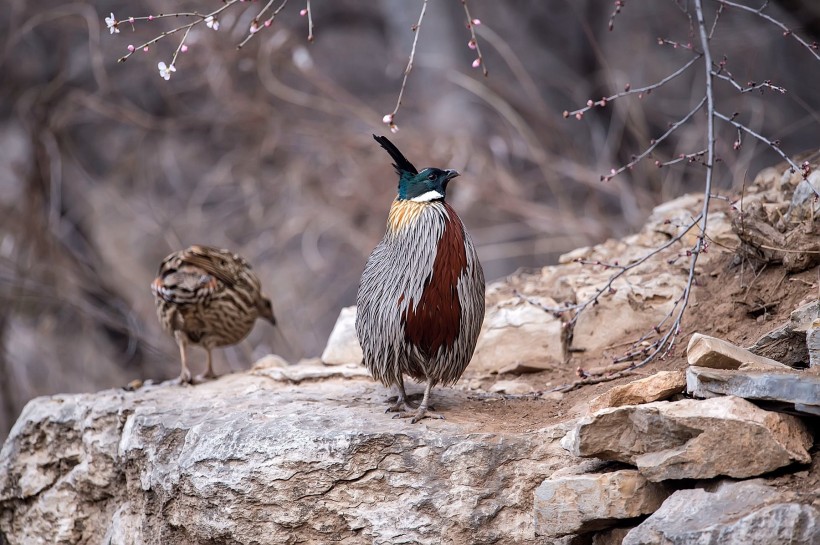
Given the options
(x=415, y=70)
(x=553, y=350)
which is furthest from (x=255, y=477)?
(x=415, y=70)

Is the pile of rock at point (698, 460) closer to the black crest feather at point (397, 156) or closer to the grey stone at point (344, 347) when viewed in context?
the black crest feather at point (397, 156)

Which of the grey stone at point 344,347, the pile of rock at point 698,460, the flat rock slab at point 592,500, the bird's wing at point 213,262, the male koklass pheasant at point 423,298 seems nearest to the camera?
the pile of rock at point 698,460

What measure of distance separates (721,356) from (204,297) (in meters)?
3.21

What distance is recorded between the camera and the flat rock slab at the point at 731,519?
296cm

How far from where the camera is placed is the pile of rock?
10.1 feet

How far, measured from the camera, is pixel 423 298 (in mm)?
4352

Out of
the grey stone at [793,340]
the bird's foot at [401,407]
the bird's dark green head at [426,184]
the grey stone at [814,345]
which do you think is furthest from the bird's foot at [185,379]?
the grey stone at [814,345]

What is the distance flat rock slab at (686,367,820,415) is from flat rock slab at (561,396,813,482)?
0.17ft

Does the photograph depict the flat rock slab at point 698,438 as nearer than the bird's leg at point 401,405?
Yes

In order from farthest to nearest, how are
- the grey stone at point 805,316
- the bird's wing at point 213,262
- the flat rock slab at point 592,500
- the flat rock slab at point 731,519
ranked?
1. the bird's wing at point 213,262
2. the grey stone at point 805,316
3. the flat rock slab at point 592,500
4. the flat rock slab at point 731,519

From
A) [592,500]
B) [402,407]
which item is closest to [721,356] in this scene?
[592,500]

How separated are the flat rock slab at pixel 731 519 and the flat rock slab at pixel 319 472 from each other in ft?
2.16

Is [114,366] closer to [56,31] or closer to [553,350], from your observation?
[56,31]

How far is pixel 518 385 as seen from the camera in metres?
4.91
